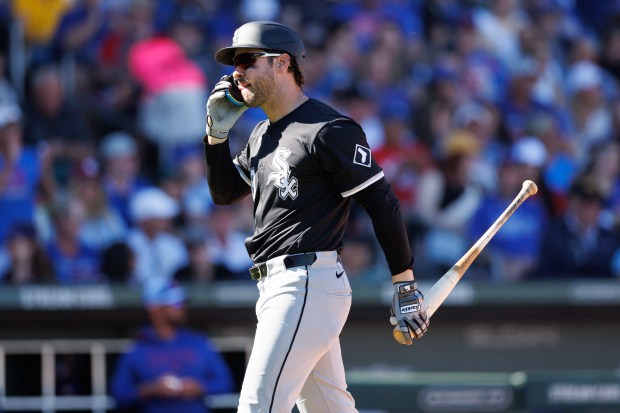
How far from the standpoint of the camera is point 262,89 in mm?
4391

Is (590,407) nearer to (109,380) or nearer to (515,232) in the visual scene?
(515,232)

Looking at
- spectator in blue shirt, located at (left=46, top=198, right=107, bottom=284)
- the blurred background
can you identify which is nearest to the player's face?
the blurred background

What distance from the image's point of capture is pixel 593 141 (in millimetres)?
10320

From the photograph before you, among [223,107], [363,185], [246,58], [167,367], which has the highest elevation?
[246,58]

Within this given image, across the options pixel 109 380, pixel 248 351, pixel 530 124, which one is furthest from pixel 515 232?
pixel 109 380

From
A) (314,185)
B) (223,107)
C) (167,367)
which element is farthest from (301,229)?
(167,367)

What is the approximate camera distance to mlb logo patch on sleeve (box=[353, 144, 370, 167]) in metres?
4.20

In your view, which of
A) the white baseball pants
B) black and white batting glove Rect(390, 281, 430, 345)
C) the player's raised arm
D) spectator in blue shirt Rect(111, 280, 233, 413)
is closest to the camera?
the white baseball pants

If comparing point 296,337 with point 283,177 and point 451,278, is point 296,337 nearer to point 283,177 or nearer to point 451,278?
point 283,177

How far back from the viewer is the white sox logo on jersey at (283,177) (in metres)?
4.28

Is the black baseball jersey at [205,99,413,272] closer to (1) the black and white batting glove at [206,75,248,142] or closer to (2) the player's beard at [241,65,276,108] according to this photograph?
(2) the player's beard at [241,65,276,108]

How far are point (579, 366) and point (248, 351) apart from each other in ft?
7.76

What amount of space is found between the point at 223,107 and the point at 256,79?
0.31 metres

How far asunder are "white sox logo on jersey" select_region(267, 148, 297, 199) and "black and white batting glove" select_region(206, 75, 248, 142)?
1.19ft
